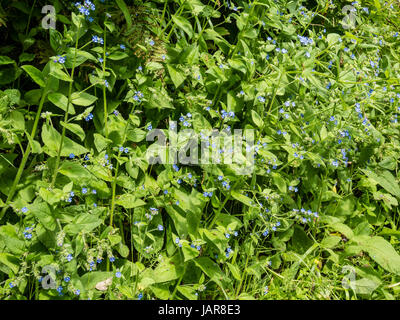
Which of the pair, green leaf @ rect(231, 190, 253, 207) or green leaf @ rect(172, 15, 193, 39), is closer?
green leaf @ rect(231, 190, 253, 207)

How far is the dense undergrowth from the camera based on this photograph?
2244 millimetres

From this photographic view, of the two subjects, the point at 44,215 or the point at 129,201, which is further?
the point at 129,201

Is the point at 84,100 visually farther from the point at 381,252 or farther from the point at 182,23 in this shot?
the point at 381,252

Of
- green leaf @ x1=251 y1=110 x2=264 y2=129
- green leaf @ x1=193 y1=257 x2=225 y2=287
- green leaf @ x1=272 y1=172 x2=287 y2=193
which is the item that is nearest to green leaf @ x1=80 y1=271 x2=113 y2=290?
green leaf @ x1=193 y1=257 x2=225 y2=287

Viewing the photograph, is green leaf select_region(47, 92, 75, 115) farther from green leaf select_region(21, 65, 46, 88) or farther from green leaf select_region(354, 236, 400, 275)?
green leaf select_region(354, 236, 400, 275)

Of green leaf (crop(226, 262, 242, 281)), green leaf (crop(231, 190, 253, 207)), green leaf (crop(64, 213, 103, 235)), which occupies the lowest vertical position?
green leaf (crop(226, 262, 242, 281))

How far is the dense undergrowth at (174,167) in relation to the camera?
2244mm

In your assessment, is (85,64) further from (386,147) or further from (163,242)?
(386,147)

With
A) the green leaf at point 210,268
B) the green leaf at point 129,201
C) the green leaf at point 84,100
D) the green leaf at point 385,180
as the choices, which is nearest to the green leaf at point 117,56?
the green leaf at point 84,100

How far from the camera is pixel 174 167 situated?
2.64 m

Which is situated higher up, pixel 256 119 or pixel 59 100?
pixel 59 100

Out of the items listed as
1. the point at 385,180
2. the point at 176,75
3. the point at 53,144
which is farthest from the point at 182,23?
the point at 385,180

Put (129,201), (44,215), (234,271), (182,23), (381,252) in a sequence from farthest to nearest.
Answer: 1. (381,252)
2. (182,23)
3. (234,271)
4. (129,201)
5. (44,215)

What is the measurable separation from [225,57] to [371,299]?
6.63 feet
